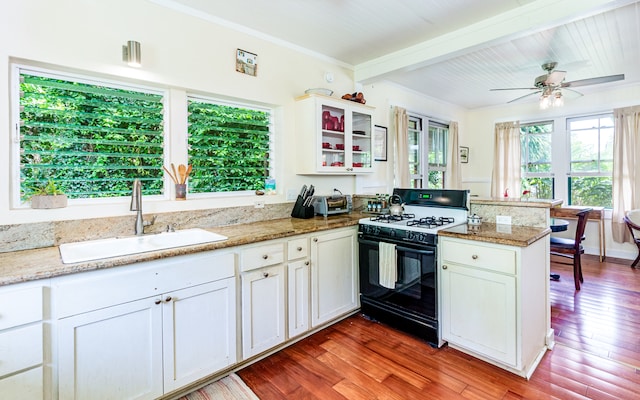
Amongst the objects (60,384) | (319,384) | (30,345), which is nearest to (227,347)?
(319,384)

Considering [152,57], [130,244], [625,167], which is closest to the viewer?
[130,244]

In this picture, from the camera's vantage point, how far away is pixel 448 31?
2.74 metres

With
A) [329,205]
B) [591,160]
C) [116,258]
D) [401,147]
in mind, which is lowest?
[116,258]

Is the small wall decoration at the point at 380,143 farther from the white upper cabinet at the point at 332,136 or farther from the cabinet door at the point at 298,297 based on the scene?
the cabinet door at the point at 298,297

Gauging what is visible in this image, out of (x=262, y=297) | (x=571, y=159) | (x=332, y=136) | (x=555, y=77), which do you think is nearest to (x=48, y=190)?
(x=262, y=297)

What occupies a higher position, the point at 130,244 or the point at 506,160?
the point at 506,160

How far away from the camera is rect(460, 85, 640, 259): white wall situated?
469 centimetres

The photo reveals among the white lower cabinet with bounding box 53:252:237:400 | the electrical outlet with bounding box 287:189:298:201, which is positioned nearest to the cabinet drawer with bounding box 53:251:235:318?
the white lower cabinet with bounding box 53:252:237:400

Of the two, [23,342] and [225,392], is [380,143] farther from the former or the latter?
[23,342]

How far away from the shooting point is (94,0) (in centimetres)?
198

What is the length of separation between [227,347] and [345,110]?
229 cm

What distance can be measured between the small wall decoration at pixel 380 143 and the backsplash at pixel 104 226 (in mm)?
1803

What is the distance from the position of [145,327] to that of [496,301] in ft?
6.72

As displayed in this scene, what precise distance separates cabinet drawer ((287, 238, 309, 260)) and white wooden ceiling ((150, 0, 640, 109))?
1.71 metres
